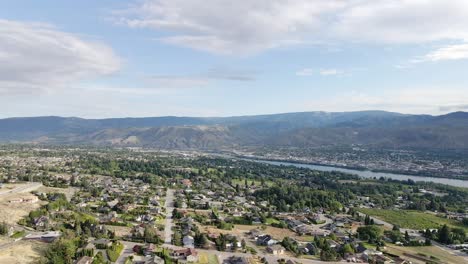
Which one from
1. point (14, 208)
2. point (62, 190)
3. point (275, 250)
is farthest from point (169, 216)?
point (62, 190)

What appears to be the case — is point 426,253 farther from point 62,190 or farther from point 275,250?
point 62,190

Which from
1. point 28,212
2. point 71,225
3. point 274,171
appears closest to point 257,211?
point 71,225

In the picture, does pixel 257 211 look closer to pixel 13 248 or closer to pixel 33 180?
pixel 13 248

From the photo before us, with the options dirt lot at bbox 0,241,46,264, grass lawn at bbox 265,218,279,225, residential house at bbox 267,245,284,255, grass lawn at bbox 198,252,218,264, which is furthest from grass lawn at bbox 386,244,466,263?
dirt lot at bbox 0,241,46,264

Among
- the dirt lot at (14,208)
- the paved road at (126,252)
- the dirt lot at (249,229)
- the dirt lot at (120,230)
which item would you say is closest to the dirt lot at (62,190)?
the dirt lot at (14,208)

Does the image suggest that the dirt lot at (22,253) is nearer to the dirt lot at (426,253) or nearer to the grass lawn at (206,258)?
the grass lawn at (206,258)

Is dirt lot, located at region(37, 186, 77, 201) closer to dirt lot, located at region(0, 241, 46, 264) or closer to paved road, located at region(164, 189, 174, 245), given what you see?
paved road, located at region(164, 189, 174, 245)
